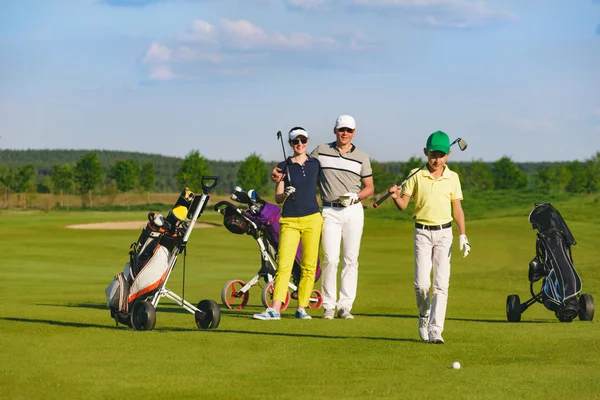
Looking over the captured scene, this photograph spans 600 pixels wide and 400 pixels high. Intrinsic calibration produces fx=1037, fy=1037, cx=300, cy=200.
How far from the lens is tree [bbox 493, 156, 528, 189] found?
132500 mm

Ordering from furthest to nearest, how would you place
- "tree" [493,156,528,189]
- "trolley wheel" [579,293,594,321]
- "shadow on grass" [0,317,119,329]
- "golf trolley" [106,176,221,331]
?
"tree" [493,156,528,189] < "trolley wheel" [579,293,594,321] < "shadow on grass" [0,317,119,329] < "golf trolley" [106,176,221,331]

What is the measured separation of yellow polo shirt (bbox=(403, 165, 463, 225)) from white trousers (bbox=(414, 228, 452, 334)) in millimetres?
137

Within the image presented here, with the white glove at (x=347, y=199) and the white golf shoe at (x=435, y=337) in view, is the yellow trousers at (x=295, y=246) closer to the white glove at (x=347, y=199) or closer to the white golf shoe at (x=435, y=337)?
the white glove at (x=347, y=199)

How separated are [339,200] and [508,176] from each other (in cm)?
12315

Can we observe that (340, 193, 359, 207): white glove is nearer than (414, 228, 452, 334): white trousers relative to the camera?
No

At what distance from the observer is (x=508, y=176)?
134 metres

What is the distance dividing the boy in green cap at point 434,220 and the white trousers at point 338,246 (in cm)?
268

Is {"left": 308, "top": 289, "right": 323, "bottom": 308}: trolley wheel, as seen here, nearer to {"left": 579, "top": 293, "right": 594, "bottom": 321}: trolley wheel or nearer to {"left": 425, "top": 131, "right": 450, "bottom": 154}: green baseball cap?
{"left": 579, "top": 293, "right": 594, "bottom": 321}: trolley wheel

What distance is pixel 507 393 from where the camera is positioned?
7.91m

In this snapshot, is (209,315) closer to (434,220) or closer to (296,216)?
(296,216)

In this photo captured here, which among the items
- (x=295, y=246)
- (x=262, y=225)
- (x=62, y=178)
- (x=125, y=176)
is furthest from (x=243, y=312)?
(x=125, y=176)

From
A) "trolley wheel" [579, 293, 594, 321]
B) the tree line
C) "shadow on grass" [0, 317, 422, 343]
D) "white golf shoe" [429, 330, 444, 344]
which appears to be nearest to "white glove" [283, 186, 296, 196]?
"shadow on grass" [0, 317, 422, 343]

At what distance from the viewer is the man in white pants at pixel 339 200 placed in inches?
532

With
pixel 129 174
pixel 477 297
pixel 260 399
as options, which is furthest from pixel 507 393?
pixel 129 174
